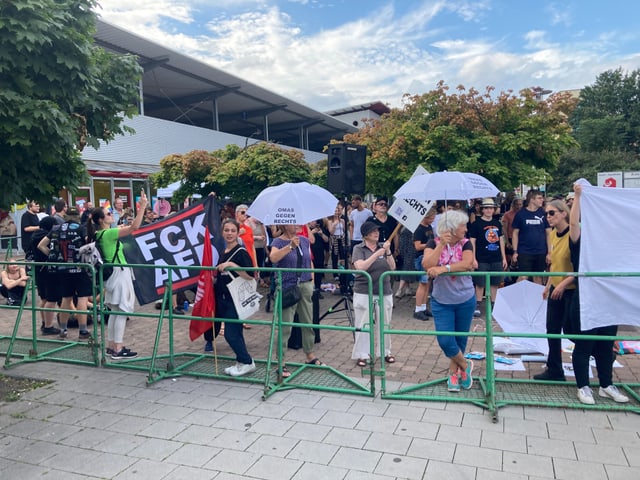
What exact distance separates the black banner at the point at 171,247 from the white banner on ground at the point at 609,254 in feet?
12.8

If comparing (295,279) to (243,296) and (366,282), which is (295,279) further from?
(366,282)

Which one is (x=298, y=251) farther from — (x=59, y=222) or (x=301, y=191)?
(x=59, y=222)

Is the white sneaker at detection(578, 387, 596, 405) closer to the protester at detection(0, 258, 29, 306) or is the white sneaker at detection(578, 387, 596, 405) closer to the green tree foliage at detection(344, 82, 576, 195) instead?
the green tree foliage at detection(344, 82, 576, 195)

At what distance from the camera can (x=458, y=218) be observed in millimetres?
4855

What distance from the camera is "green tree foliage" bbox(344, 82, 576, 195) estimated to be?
1204 centimetres

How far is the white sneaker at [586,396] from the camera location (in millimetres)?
4537

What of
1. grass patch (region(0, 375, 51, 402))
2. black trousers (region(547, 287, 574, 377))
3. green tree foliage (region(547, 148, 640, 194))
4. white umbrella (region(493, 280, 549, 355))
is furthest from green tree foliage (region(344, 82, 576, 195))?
green tree foliage (region(547, 148, 640, 194))

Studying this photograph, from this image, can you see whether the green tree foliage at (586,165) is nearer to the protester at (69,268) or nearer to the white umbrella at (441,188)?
the white umbrella at (441,188)

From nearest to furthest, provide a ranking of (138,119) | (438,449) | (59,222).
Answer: (438,449) < (59,222) < (138,119)

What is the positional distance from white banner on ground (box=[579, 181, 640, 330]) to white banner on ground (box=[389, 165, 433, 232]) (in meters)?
1.95

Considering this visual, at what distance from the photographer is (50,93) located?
5.00 metres

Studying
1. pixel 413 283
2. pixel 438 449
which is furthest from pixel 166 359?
pixel 413 283

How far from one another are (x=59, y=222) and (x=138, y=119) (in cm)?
1662

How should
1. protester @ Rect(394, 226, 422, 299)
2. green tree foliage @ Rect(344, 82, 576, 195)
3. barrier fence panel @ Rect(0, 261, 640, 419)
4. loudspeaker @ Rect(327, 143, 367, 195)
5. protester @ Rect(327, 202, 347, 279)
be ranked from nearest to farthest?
barrier fence panel @ Rect(0, 261, 640, 419) → loudspeaker @ Rect(327, 143, 367, 195) → protester @ Rect(394, 226, 422, 299) → protester @ Rect(327, 202, 347, 279) → green tree foliage @ Rect(344, 82, 576, 195)
